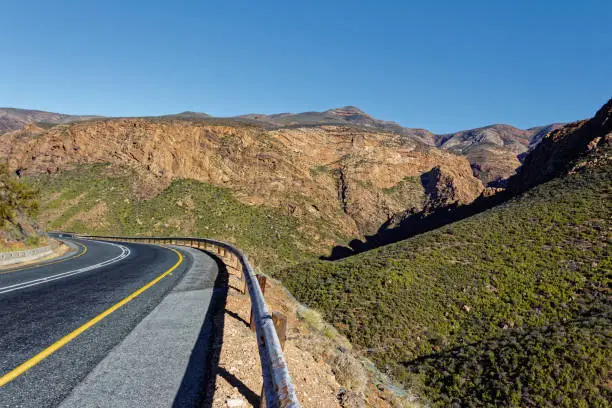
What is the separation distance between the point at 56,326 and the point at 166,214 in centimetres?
5719

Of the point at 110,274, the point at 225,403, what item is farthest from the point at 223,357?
the point at 110,274

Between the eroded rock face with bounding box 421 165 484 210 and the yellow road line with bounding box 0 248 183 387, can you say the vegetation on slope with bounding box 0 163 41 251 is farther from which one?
the eroded rock face with bounding box 421 165 484 210

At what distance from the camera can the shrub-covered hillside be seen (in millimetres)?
14047

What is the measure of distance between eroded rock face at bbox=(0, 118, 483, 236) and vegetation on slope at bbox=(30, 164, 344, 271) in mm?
Result: 2741

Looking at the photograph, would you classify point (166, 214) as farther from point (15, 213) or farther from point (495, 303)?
point (495, 303)

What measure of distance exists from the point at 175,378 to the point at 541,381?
621 inches

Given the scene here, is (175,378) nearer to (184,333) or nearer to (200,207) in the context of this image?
(184,333)

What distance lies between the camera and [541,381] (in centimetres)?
1364

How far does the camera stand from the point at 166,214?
5841 centimetres

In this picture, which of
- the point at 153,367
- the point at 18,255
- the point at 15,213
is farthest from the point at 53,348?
the point at 15,213

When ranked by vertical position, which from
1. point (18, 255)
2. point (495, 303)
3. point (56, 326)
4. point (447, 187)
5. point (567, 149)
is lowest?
point (495, 303)

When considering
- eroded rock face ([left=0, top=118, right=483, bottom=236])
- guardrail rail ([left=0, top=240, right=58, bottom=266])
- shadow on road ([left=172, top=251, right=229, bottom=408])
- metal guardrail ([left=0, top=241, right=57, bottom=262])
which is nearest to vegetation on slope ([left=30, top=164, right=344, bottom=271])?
eroded rock face ([left=0, top=118, right=483, bottom=236])

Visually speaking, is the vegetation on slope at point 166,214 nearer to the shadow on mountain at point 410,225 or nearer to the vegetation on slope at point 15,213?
the shadow on mountain at point 410,225

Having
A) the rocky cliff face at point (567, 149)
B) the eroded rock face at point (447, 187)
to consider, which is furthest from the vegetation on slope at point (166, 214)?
the rocky cliff face at point (567, 149)
